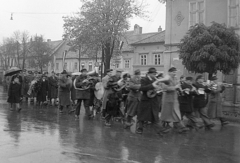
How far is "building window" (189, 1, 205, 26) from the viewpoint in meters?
26.3

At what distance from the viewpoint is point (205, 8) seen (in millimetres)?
25984

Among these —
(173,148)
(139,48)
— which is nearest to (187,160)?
(173,148)

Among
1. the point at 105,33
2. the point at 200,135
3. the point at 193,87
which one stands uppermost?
the point at 105,33

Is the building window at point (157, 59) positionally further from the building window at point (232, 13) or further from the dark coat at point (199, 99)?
the dark coat at point (199, 99)

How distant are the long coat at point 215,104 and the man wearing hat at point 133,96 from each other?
285 cm

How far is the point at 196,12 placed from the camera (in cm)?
2647

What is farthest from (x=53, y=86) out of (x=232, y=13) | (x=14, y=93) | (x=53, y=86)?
(x=232, y=13)

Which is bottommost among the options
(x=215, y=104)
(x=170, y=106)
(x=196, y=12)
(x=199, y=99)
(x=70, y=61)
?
(x=215, y=104)

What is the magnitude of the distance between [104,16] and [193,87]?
17.8m

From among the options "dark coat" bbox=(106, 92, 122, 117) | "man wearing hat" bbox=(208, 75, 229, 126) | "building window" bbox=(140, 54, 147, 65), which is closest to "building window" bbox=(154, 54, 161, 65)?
"building window" bbox=(140, 54, 147, 65)

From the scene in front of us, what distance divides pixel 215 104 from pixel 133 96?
313 centimetres

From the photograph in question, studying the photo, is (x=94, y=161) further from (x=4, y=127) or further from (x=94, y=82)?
(x=94, y=82)

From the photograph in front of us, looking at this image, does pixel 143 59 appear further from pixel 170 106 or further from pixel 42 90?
pixel 170 106

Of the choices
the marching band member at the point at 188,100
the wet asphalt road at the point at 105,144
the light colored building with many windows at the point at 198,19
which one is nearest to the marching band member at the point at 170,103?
the wet asphalt road at the point at 105,144
